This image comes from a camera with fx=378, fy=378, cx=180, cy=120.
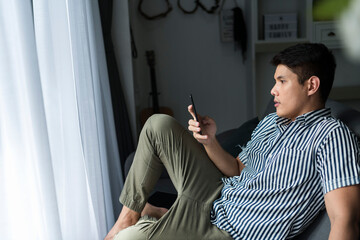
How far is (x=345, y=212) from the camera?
3.41ft

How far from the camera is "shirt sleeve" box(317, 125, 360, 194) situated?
3.53 ft

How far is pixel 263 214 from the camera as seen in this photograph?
4.33ft

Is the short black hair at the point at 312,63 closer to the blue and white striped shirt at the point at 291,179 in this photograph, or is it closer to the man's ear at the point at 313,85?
the man's ear at the point at 313,85

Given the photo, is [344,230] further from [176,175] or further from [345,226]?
[176,175]

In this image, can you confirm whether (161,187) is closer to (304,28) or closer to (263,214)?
(263,214)

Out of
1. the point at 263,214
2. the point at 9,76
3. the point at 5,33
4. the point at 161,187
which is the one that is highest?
the point at 5,33

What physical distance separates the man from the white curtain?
0.31 m

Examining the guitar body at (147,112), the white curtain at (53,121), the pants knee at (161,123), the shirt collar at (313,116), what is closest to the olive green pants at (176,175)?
the pants knee at (161,123)

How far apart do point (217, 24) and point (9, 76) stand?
2.70 metres

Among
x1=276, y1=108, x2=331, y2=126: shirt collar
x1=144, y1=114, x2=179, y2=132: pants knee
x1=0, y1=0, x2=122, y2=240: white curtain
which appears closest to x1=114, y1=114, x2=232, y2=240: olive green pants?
x1=144, y1=114, x2=179, y2=132: pants knee

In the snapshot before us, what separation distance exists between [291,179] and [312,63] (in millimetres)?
409

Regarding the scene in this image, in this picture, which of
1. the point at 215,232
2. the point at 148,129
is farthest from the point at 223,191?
the point at 148,129

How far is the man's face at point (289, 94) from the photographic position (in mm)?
1334

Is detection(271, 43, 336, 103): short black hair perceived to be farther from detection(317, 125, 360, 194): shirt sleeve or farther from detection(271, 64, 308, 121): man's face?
detection(317, 125, 360, 194): shirt sleeve
